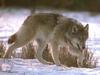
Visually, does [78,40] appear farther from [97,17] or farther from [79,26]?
[97,17]

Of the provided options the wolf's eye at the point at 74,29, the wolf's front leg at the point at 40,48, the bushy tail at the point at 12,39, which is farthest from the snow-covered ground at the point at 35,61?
the wolf's eye at the point at 74,29

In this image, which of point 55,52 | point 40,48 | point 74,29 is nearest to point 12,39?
point 40,48

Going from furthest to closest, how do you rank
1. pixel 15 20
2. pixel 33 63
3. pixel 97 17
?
pixel 97 17
pixel 15 20
pixel 33 63

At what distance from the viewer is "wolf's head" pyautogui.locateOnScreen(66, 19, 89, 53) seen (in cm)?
361

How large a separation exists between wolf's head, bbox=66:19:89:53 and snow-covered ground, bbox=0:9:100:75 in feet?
0.90

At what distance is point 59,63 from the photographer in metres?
3.64

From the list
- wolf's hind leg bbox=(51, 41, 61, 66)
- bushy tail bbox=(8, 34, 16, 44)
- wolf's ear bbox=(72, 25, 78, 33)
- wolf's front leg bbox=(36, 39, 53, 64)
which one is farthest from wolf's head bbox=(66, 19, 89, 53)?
bushy tail bbox=(8, 34, 16, 44)

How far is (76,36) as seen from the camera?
3.65 metres

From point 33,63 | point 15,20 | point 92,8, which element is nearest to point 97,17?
point 92,8

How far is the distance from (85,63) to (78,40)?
273mm

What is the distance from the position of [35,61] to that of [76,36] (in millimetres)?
522

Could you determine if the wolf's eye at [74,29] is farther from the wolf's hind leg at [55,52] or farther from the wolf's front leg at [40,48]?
the wolf's front leg at [40,48]

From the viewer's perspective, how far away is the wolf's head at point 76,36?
3.61 m

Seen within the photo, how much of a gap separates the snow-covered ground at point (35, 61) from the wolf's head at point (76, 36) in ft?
0.90
